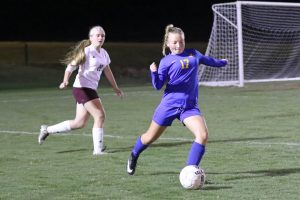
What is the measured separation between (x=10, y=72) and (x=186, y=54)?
25984 millimetres

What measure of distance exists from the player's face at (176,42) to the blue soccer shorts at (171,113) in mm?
625

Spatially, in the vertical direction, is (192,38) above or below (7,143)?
below

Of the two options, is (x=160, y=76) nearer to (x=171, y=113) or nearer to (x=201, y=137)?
(x=171, y=113)

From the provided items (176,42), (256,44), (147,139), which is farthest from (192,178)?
(256,44)

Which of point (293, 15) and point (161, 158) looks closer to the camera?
point (161, 158)

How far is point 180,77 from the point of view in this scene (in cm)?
798

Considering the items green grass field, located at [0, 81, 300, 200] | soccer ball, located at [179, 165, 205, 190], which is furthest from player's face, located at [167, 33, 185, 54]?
green grass field, located at [0, 81, 300, 200]

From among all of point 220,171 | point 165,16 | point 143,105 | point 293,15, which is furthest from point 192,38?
point 220,171

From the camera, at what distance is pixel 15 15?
3838 cm

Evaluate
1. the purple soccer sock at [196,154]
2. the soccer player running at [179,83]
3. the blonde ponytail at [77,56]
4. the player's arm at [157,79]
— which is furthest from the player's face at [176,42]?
the blonde ponytail at [77,56]

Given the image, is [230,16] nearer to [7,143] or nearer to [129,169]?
[7,143]

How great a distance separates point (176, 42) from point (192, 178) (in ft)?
4.87

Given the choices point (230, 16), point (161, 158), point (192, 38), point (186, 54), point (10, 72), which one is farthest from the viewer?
point (192, 38)

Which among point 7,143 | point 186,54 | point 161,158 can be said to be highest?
point 186,54
